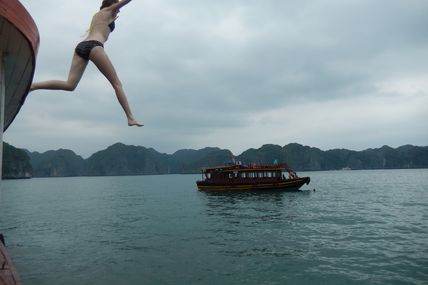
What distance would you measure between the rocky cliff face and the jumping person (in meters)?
190

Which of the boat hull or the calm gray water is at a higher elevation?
the boat hull

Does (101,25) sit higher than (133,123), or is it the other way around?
(101,25)

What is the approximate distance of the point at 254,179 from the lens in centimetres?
4816

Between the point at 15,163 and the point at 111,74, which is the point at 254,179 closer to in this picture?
the point at 111,74

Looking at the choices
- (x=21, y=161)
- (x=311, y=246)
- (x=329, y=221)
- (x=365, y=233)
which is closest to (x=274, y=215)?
Result: (x=329, y=221)

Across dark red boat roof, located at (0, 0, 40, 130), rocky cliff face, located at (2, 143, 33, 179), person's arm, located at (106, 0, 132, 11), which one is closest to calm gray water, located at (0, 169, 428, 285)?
dark red boat roof, located at (0, 0, 40, 130)

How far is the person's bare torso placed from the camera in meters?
2.74

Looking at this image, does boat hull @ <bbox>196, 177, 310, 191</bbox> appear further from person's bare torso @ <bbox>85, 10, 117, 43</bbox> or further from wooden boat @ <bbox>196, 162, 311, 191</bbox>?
person's bare torso @ <bbox>85, 10, 117, 43</bbox>

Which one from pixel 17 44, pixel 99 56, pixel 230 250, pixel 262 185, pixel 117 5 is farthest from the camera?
pixel 262 185

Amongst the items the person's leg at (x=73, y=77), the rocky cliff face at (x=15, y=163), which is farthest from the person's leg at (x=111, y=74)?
the rocky cliff face at (x=15, y=163)

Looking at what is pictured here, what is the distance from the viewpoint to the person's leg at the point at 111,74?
102 inches

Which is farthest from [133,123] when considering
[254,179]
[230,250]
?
[254,179]

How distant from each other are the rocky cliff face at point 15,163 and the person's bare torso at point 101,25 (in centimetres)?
18961

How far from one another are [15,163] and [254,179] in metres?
175
